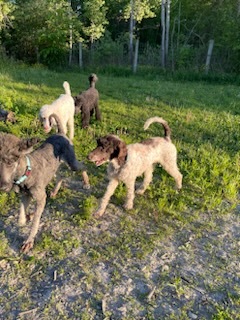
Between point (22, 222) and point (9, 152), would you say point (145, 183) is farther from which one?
point (9, 152)

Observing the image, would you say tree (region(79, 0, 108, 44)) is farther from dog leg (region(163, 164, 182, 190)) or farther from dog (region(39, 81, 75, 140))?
dog leg (region(163, 164, 182, 190))

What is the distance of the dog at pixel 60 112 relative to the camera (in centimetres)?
598

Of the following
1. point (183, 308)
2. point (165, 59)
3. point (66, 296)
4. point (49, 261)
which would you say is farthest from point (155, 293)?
point (165, 59)

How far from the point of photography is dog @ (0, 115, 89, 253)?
10.7 ft

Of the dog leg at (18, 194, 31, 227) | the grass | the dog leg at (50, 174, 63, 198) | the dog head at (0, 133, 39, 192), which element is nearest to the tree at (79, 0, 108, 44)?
the grass

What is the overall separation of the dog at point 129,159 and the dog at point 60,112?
167 centimetres

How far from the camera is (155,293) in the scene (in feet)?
10.7

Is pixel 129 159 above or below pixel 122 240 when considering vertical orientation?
above

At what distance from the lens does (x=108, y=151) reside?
4047mm

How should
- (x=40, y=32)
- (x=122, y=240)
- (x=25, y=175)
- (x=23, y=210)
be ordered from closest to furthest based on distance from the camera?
(x=25, y=175), (x=122, y=240), (x=23, y=210), (x=40, y=32)

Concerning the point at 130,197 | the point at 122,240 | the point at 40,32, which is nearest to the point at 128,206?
the point at 130,197

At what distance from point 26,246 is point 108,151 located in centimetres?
146

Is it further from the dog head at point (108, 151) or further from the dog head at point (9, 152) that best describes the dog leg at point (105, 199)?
the dog head at point (9, 152)

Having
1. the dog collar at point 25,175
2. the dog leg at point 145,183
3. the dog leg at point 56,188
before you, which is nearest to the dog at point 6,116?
the dog leg at point 56,188
